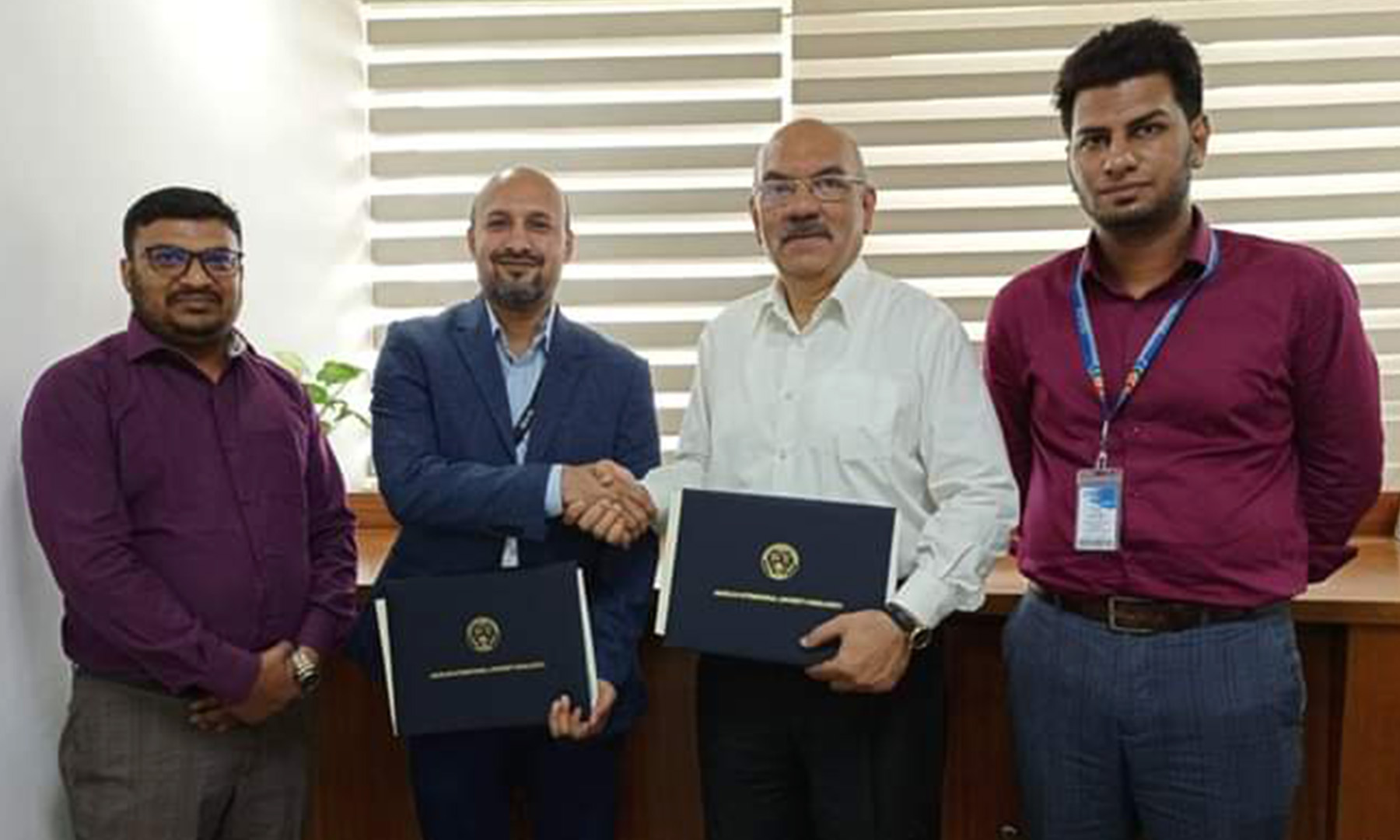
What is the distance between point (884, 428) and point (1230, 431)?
53 centimetres

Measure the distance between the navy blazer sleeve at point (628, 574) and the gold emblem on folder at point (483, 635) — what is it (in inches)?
7.3

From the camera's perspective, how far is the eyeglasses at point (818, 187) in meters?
1.83

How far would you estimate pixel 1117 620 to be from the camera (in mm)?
1755

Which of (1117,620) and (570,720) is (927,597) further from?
(570,720)

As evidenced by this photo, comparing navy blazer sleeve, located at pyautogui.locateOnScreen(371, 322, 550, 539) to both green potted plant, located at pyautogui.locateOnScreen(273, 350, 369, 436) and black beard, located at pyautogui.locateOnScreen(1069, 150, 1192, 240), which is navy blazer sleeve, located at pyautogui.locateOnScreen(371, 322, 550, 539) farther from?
black beard, located at pyautogui.locateOnScreen(1069, 150, 1192, 240)

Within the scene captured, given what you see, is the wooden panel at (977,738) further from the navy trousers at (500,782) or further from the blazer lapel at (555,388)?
the blazer lapel at (555,388)

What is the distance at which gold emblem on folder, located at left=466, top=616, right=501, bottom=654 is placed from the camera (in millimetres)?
1839

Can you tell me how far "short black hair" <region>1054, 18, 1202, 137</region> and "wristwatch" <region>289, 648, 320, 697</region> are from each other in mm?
1594

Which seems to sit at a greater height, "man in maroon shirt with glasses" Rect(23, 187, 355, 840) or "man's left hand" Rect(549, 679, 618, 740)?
"man in maroon shirt with glasses" Rect(23, 187, 355, 840)

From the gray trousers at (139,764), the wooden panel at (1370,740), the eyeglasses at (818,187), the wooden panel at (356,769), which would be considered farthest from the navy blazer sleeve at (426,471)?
the wooden panel at (1370,740)

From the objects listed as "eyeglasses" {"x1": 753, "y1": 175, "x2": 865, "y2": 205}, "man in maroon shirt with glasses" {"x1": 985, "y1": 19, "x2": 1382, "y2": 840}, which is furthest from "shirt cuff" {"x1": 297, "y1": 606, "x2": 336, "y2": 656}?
"man in maroon shirt with glasses" {"x1": 985, "y1": 19, "x2": 1382, "y2": 840}

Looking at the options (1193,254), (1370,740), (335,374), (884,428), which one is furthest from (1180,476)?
(335,374)

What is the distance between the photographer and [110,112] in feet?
7.04

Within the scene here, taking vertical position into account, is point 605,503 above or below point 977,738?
above
